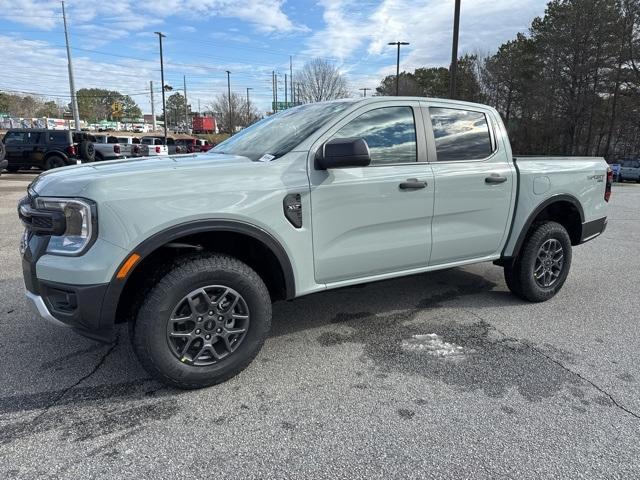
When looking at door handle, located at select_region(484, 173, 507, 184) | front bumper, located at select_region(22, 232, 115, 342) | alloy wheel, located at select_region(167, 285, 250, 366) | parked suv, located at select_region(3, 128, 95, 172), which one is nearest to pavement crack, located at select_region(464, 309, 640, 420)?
door handle, located at select_region(484, 173, 507, 184)

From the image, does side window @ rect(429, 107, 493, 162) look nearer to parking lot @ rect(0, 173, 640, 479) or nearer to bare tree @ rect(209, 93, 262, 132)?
parking lot @ rect(0, 173, 640, 479)

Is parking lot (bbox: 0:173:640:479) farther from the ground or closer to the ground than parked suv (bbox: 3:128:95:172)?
closer to the ground

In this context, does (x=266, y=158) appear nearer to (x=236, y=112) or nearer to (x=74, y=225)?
(x=74, y=225)

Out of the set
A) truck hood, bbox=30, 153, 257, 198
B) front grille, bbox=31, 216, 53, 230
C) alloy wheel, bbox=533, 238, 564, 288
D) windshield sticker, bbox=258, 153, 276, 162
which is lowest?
alloy wheel, bbox=533, 238, 564, 288

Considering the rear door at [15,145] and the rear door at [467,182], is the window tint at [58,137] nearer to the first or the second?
the rear door at [15,145]

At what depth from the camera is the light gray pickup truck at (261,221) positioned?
2.67 meters

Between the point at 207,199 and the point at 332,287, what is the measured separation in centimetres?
112

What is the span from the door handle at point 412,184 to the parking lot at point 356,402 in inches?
47.4

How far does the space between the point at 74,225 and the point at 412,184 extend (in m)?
2.26

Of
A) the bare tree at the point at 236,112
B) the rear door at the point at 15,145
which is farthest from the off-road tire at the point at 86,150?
the bare tree at the point at 236,112

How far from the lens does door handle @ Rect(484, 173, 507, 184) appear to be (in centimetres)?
403

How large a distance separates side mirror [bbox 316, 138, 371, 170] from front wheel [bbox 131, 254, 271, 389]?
0.88 m

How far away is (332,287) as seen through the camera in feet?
11.3

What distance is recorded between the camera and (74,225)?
104 inches
